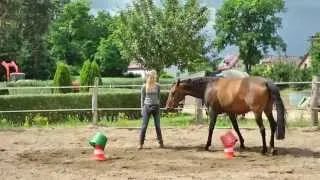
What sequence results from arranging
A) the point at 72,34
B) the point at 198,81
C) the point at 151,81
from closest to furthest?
the point at 151,81
the point at 198,81
the point at 72,34

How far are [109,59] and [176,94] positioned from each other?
5174 cm

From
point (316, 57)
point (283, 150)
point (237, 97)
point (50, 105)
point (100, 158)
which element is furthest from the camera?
point (316, 57)

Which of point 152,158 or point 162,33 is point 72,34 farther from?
point 152,158

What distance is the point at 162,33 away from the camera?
28.2m

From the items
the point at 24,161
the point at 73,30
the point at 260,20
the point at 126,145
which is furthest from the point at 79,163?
the point at 260,20

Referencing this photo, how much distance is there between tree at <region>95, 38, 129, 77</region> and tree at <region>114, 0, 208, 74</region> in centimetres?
3179

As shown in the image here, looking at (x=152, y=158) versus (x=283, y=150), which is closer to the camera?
(x=152, y=158)

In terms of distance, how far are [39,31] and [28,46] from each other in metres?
4.89

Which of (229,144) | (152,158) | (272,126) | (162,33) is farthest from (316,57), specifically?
(152,158)

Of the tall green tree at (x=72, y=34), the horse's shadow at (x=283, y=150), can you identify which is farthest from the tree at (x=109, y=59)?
the horse's shadow at (x=283, y=150)

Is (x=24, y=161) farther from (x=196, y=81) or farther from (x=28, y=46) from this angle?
(x=28, y=46)

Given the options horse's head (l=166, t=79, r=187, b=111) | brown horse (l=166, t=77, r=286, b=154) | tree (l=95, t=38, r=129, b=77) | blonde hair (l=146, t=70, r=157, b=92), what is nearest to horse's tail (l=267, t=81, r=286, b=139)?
brown horse (l=166, t=77, r=286, b=154)

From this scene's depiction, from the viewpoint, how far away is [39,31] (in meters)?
38.5

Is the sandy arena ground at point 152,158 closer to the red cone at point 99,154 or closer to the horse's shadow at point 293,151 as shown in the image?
the horse's shadow at point 293,151
